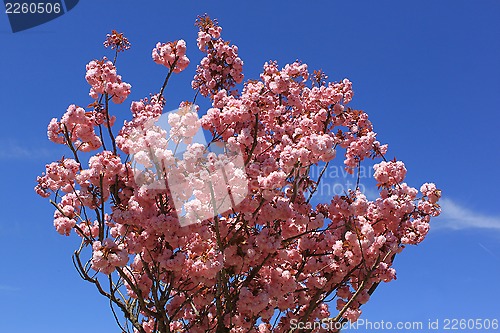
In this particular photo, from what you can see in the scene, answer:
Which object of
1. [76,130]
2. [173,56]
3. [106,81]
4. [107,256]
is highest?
[173,56]

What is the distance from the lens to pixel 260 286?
8.09 m

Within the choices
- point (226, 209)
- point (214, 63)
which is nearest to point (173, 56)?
point (214, 63)

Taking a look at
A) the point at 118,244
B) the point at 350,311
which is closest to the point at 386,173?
the point at 350,311

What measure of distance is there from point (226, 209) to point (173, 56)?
2.79 metres

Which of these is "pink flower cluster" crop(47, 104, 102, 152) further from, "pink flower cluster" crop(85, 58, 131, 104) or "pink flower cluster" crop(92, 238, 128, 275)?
"pink flower cluster" crop(92, 238, 128, 275)

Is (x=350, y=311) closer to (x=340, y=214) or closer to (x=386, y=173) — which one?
(x=340, y=214)

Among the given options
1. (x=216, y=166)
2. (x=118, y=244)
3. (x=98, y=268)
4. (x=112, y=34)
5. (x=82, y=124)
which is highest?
(x=112, y=34)

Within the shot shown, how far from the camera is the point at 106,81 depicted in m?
7.98

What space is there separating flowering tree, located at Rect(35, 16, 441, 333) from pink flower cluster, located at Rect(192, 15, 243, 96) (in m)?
0.02

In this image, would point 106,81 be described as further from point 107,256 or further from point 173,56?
point 107,256

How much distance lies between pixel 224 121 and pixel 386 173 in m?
2.96

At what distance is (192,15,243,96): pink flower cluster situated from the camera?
9.30 metres

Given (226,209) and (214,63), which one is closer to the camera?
(226,209)

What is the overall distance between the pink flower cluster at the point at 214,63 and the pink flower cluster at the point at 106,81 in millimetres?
1692
